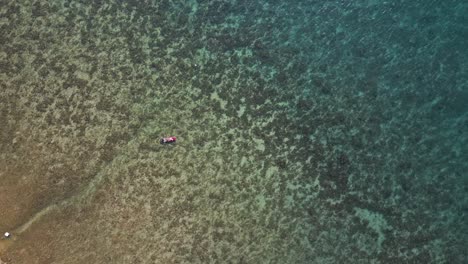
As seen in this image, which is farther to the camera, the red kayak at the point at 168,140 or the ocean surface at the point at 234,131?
the red kayak at the point at 168,140

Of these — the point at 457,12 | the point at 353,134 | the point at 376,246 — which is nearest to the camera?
the point at 376,246

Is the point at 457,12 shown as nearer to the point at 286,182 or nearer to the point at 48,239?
the point at 286,182

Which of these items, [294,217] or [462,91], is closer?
[294,217]

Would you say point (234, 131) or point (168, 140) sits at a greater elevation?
point (234, 131)

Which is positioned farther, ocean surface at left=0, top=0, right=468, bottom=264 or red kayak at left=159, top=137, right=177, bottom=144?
red kayak at left=159, top=137, right=177, bottom=144

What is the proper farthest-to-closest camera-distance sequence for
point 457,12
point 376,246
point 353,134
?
1. point 457,12
2. point 353,134
3. point 376,246

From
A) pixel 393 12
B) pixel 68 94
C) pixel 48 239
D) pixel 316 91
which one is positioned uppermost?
pixel 393 12

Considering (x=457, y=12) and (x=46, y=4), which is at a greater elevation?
(x=457, y=12)

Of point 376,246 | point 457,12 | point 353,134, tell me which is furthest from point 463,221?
point 457,12
